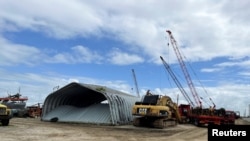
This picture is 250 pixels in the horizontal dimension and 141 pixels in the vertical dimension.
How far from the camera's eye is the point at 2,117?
1214 inches

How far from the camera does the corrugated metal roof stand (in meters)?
41.1

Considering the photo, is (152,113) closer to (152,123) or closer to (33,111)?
(152,123)

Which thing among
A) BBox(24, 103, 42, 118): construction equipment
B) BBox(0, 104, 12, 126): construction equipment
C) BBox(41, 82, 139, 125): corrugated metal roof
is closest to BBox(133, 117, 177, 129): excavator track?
BBox(41, 82, 139, 125): corrugated metal roof

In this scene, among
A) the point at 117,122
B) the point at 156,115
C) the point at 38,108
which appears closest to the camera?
the point at 156,115

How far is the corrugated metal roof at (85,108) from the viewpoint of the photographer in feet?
135

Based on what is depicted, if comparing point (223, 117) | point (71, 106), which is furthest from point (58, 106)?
point (223, 117)

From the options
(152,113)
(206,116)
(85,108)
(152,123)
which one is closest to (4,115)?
(152,113)

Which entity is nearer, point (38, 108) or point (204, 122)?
point (204, 122)

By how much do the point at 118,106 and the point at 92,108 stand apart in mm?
4764

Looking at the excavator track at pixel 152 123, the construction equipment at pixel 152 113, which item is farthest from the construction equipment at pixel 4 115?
the excavator track at pixel 152 123

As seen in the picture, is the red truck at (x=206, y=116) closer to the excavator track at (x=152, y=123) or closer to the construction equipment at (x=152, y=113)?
the construction equipment at (x=152, y=113)

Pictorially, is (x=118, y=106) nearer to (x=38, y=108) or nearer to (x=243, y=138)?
(x=38, y=108)

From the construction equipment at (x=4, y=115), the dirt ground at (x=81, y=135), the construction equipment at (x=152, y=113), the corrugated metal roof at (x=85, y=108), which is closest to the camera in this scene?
the dirt ground at (x=81, y=135)

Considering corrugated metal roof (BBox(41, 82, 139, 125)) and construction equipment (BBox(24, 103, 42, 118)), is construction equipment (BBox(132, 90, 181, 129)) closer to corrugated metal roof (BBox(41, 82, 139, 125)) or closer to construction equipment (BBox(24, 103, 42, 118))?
corrugated metal roof (BBox(41, 82, 139, 125))
